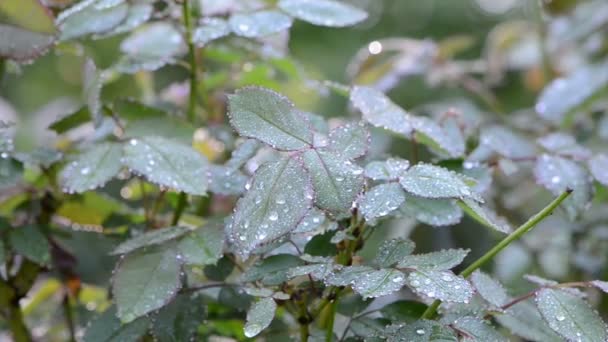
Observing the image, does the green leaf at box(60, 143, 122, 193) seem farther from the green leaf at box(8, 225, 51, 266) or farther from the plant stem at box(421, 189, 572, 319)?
the plant stem at box(421, 189, 572, 319)

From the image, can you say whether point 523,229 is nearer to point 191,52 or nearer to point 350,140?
point 350,140

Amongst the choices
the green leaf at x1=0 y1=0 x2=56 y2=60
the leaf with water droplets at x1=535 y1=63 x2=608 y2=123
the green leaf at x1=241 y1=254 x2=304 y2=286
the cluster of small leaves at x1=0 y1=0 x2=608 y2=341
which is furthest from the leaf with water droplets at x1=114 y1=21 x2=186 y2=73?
the leaf with water droplets at x1=535 y1=63 x2=608 y2=123

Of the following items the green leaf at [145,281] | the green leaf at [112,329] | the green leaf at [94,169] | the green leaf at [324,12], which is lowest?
the green leaf at [112,329]

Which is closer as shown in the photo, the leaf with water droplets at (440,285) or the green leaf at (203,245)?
the leaf with water droplets at (440,285)

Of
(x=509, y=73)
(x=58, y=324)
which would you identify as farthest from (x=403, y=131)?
(x=509, y=73)

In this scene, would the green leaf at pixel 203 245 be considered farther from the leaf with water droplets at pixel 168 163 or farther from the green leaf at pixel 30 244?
the green leaf at pixel 30 244

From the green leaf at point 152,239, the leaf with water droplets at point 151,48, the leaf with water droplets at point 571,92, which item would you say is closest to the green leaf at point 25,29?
the leaf with water droplets at point 151,48
